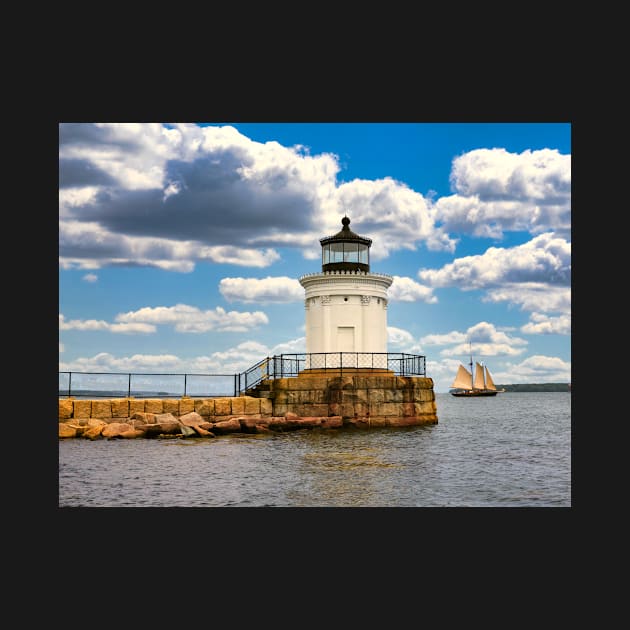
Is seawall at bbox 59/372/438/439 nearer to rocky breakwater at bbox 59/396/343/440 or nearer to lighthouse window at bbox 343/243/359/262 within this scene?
rocky breakwater at bbox 59/396/343/440

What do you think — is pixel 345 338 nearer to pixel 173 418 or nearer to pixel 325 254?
pixel 325 254

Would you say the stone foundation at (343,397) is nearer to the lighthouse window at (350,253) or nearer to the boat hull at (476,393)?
the lighthouse window at (350,253)

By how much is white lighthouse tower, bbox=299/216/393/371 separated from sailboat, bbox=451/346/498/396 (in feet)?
249

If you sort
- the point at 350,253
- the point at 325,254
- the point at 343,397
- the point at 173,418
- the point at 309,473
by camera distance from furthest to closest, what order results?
the point at 325,254, the point at 350,253, the point at 343,397, the point at 173,418, the point at 309,473

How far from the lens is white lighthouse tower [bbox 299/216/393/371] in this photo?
26188mm

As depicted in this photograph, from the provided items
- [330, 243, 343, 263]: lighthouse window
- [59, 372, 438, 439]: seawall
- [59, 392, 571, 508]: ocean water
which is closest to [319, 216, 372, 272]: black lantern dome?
[330, 243, 343, 263]: lighthouse window

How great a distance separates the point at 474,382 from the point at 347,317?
280 ft

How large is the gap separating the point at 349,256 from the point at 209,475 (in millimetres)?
14145

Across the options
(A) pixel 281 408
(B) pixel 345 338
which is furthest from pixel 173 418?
(B) pixel 345 338

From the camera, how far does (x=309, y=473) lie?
14.4m

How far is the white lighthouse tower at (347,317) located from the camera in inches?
1031

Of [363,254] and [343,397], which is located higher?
[363,254]

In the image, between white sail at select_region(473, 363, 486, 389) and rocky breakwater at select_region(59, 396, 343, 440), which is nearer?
rocky breakwater at select_region(59, 396, 343, 440)

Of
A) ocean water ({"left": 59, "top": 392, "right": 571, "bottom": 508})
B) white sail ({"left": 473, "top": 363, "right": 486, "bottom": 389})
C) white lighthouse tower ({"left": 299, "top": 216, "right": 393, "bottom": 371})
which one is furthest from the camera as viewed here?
white sail ({"left": 473, "top": 363, "right": 486, "bottom": 389})
